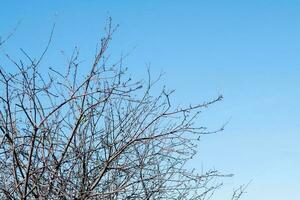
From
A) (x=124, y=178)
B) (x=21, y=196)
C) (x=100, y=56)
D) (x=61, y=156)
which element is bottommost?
(x=21, y=196)

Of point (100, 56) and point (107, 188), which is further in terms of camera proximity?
point (107, 188)

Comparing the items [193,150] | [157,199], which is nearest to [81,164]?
[193,150]

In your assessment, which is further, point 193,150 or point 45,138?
point 193,150

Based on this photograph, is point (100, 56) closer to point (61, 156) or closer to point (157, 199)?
point (61, 156)

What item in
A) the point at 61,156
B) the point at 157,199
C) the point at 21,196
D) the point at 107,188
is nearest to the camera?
the point at 21,196

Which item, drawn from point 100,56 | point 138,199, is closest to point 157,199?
point 138,199

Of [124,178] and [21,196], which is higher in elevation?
[124,178]

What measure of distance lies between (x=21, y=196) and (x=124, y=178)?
146 cm

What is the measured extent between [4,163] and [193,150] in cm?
167

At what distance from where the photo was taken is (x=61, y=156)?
3730 mm

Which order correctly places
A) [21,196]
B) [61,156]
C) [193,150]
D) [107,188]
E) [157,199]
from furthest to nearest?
[157,199]
[107,188]
[193,150]
[61,156]
[21,196]

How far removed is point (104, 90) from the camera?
3.73m

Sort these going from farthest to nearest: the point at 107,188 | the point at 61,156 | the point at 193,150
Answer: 1. the point at 107,188
2. the point at 193,150
3. the point at 61,156

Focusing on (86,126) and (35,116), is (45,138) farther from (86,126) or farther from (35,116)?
(86,126)
